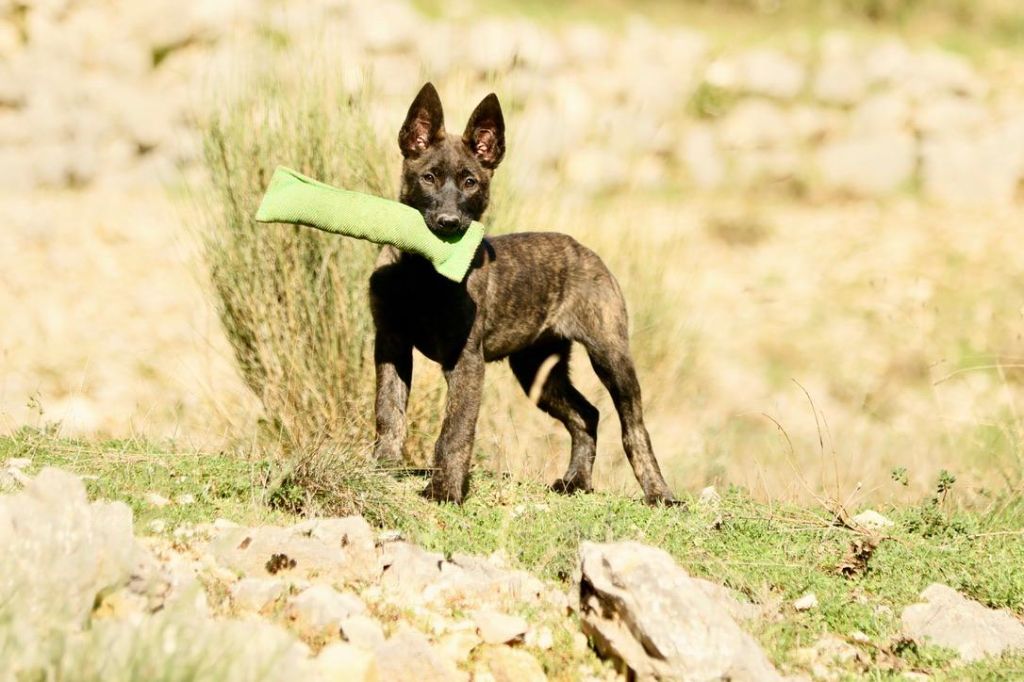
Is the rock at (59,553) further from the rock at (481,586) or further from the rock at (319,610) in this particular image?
the rock at (481,586)

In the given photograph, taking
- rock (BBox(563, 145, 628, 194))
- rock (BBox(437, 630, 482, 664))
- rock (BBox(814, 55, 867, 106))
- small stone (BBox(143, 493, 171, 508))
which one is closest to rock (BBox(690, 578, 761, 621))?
rock (BBox(437, 630, 482, 664))

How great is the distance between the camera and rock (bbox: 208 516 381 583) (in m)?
4.84

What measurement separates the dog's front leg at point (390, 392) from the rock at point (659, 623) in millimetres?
1720

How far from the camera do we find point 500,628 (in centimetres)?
467

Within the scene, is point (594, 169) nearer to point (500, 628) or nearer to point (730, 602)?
point (730, 602)

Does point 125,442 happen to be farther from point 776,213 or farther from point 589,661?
point 776,213

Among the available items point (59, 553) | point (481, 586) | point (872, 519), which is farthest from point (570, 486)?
point (59, 553)

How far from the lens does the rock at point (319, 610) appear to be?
174 inches

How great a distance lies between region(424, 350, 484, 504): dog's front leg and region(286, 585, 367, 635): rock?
151 centimetres

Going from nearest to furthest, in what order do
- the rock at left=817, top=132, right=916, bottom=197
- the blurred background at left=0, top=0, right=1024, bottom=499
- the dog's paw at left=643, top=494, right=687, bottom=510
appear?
the dog's paw at left=643, top=494, right=687, bottom=510 → the blurred background at left=0, top=0, right=1024, bottom=499 → the rock at left=817, top=132, right=916, bottom=197

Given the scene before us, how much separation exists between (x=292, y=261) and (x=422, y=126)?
4.91 ft

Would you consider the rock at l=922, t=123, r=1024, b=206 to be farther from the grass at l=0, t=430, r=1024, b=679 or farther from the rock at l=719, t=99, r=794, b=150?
the grass at l=0, t=430, r=1024, b=679

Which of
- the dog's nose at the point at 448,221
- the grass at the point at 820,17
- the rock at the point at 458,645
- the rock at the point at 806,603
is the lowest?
the rock at the point at 806,603

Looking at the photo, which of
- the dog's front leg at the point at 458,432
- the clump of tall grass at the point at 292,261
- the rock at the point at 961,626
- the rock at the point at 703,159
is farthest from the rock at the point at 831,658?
the rock at the point at 703,159
